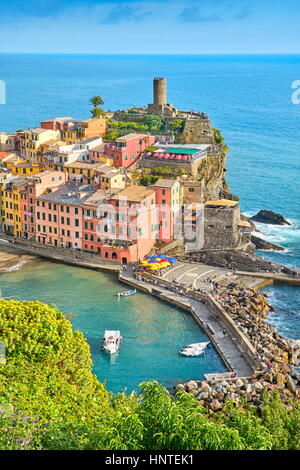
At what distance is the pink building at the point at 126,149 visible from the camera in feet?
236

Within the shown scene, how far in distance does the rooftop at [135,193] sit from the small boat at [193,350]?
63.0 feet

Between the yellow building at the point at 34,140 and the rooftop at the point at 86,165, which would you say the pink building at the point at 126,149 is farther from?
the yellow building at the point at 34,140

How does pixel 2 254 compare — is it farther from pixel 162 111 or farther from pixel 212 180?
pixel 162 111

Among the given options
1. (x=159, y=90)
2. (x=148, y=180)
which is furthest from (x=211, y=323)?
(x=159, y=90)

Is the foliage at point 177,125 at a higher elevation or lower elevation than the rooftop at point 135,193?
higher

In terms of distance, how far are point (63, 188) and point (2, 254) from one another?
30.3 feet

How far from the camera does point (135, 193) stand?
6216 cm

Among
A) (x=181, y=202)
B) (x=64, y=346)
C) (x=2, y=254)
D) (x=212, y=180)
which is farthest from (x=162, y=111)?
(x=64, y=346)

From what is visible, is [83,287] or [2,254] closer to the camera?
[83,287]

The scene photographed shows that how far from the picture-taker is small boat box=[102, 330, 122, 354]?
4432cm

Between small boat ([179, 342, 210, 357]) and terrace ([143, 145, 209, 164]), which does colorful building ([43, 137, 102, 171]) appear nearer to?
terrace ([143, 145, 209, 164])

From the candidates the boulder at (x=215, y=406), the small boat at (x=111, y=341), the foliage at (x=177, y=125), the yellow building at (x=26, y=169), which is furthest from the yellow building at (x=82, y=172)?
the boulder at (x=215, y=406)
